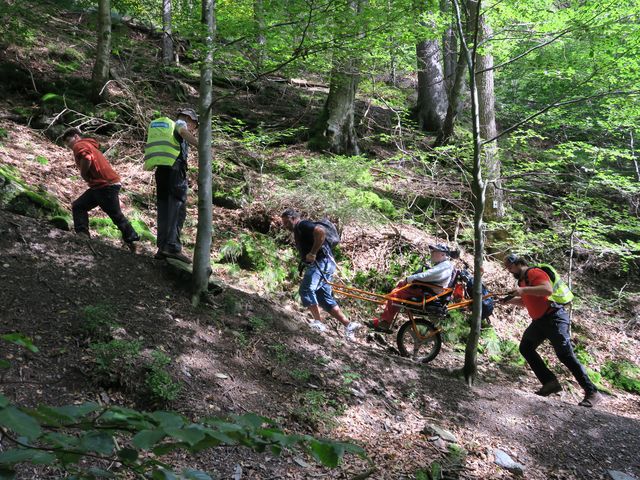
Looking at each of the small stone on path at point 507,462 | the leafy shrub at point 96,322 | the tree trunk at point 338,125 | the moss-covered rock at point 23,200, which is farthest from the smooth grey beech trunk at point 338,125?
the small stone on path at point 507,462

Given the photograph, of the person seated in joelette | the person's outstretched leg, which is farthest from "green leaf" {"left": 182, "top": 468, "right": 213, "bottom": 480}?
the person seated in joelette

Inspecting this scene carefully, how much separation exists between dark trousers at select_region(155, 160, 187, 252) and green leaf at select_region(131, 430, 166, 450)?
481 centimetres

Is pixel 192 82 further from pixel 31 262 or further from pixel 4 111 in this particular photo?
pixel 31 262

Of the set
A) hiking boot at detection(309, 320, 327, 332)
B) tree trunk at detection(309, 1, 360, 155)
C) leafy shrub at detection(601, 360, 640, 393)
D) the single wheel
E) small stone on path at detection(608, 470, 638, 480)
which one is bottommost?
leafy shrub at detection(601, 360, 640, 393)

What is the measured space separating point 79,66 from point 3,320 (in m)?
9.63

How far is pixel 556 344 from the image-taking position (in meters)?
6.51

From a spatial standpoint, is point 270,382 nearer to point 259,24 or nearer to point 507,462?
point 507,462

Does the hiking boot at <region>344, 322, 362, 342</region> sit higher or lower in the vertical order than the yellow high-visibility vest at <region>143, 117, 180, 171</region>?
lower

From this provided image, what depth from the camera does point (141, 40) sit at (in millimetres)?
16094

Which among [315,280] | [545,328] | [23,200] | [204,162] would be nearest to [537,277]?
[545,328]

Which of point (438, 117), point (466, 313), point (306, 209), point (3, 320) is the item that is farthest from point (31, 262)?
point (438, 117)

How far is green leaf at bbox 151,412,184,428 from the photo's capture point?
45.7 inches

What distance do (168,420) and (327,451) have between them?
41 centimetres

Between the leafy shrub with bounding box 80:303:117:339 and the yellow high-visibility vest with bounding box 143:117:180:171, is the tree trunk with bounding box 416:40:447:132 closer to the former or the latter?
the yellow high-visibility vest with bounding box 143:117:180:171
